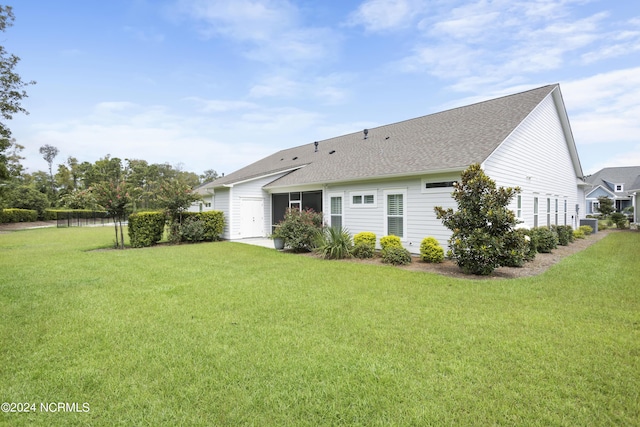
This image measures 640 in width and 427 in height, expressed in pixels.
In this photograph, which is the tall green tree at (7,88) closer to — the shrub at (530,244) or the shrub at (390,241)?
the shrub at (390,241)

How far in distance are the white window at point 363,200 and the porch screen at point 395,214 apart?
74 centimetres

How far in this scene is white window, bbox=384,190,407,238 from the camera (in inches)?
420

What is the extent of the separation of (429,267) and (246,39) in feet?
40.9

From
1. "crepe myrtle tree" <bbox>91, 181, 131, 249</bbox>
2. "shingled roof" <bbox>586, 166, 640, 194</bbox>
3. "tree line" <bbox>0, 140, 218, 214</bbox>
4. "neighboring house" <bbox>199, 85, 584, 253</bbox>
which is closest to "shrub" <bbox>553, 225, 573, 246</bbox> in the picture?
"neighboring house" <bbox>199, 85, 584, 253</bbox>

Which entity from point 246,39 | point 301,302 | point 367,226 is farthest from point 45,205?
point 301,302

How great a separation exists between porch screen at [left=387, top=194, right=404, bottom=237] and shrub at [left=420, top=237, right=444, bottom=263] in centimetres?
136

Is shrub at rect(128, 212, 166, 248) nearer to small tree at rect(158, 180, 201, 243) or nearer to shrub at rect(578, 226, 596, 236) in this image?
small tree at rect(158, 180, 201, 243)

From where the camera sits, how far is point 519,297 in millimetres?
5633

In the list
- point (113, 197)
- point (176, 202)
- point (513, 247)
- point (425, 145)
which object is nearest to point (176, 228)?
point (176, 202)

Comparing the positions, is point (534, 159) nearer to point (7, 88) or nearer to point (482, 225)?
point (482, 225)

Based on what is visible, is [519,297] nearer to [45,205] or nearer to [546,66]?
[546,66]

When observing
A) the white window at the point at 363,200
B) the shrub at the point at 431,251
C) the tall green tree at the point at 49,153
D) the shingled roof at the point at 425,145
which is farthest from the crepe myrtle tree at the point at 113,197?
the tall green tree at the point at 49,153

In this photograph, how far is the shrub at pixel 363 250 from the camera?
10391mm

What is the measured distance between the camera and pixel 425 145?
39.1 feet
